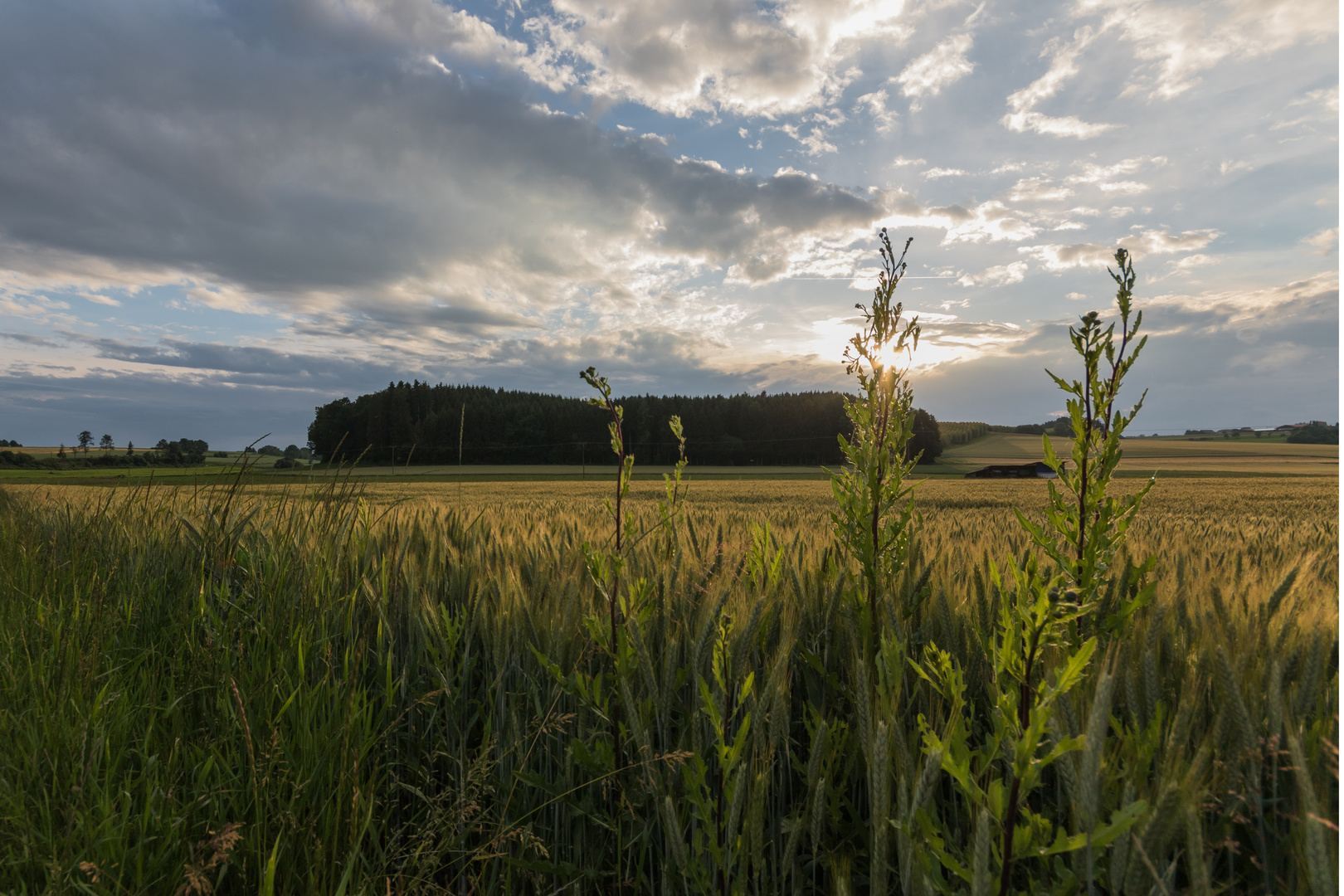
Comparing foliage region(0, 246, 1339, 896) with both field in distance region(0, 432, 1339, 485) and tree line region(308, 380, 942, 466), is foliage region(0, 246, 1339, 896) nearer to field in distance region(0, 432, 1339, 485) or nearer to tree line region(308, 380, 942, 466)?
field in distance region(0, 432, 1339, 485)

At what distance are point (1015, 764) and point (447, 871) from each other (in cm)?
161

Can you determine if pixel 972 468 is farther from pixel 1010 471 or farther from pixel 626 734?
pixel 626 734

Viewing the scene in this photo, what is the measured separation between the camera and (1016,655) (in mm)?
977

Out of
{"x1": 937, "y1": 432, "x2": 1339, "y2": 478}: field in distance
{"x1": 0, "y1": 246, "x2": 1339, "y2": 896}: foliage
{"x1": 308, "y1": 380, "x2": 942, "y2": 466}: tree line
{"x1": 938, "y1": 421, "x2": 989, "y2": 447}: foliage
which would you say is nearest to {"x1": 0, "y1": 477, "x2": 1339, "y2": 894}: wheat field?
{"x1": 0, "y1": 246, "x2": 1339, "y2": 896}: foliage

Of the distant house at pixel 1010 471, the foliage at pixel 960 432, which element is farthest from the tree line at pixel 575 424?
the distant house at pixel 1010 471

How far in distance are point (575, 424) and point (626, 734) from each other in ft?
218

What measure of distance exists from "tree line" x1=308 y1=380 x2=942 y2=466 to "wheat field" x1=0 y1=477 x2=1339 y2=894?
178 ft

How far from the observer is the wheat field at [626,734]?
1158mm

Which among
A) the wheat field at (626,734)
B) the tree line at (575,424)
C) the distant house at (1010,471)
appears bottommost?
the distant house at (1010,471)

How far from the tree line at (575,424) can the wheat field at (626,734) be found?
2135 inches

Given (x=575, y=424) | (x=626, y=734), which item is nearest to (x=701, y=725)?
(x=626, y=734)

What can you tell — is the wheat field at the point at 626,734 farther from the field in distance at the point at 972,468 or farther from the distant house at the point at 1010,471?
the distant house at the point at 1010,471

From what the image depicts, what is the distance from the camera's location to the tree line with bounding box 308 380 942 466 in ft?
202

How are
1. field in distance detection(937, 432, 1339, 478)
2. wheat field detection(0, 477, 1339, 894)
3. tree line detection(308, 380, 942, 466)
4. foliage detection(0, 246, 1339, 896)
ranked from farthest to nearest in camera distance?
tree line detection(308, 380, 942, 466)
field in distance detection(937, 432, 1339, 478)
wheat field detection(0, 477, 1339, 894)
foliage detection(0, 246, 1339, 896)
